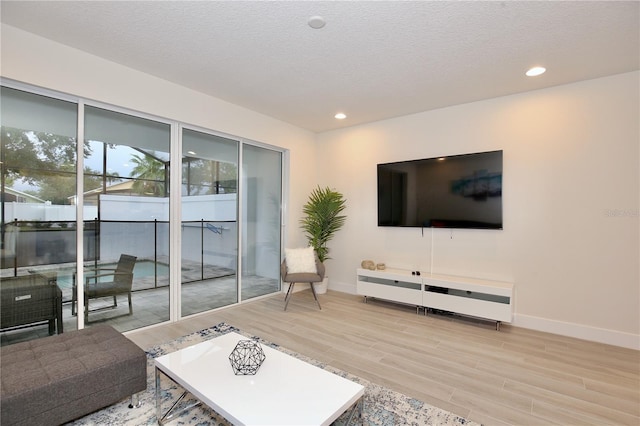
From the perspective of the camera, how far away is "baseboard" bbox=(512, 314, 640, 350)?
3.04 meters

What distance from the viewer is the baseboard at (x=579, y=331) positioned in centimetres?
304

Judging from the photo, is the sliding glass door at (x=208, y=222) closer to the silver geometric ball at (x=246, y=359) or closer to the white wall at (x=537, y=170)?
the white wall at (x=537, y=170)

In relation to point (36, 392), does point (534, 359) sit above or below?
below

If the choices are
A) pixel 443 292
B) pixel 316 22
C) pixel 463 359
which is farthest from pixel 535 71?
pixel 463 359

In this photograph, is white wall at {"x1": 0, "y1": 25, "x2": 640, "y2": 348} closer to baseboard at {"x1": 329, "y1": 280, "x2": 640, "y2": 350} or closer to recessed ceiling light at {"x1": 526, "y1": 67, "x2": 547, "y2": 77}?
baseboard at {"x1": 329, "y1": 280, "x2": 640, "y2": 350}

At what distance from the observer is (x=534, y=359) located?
2.78m

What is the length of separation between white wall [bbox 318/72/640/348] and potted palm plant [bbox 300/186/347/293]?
1.27m

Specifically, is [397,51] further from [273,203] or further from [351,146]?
[273,203]

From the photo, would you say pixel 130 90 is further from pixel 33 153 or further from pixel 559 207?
pixel 559 207

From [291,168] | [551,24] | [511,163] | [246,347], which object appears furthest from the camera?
[291,168]

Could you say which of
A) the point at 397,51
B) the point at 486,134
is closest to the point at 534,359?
the point at 486,134

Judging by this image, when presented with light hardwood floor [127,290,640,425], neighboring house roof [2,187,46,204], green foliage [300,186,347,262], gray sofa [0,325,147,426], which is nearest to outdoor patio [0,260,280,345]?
light hardwood floor [127,290,640,425]

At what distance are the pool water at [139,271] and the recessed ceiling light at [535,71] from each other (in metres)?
4.48

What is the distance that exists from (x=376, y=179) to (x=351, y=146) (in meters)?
0.75
